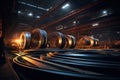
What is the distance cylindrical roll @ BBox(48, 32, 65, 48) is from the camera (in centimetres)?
587

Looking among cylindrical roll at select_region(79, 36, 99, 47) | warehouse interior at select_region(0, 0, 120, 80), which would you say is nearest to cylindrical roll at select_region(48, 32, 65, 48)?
warehouse interior at select_region(0, 0, 120, 80)

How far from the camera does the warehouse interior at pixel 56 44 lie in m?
1.66

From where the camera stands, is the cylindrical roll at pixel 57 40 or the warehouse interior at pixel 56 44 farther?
the cylindrical roll at pixel 57 40

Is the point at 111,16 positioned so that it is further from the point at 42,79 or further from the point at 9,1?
the point at 42,79

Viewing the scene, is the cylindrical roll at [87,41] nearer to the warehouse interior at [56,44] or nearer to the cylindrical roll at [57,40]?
the warehouse interior at [56,44]

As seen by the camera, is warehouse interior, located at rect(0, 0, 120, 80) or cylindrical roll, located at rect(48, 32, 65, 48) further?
cylindrical roll, located at rect(48, 32, 65, 48)

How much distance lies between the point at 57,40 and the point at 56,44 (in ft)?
0.97

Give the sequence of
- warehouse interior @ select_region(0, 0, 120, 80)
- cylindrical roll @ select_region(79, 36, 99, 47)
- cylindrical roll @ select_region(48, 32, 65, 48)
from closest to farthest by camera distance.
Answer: warehouse interior @ select_region(0, 0, 120, 80)
cylindrical roll @ select_region(48, 32, 65, 48)
cylindrical roll @ select_region(79, 36, 99, 47)

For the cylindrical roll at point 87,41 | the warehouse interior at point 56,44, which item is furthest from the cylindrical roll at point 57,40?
the cylindrical roll at point 87,41

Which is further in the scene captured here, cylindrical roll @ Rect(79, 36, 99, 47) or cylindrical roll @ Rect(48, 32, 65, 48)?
cylindrical roll @ Rect(79, 36, 99, 47)

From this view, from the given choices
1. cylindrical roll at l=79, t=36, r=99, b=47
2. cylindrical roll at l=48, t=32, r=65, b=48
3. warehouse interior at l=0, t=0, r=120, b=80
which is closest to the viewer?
warehouse interior at l=0, t=0, r=120, b=80

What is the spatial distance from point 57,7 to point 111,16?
9.16 ft

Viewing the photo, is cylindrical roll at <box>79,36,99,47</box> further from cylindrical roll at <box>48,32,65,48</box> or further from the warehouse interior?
cylindrical roll at <box>48,32,65,48</box>

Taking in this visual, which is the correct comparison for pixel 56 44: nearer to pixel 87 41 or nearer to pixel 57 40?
pixel 57 40
